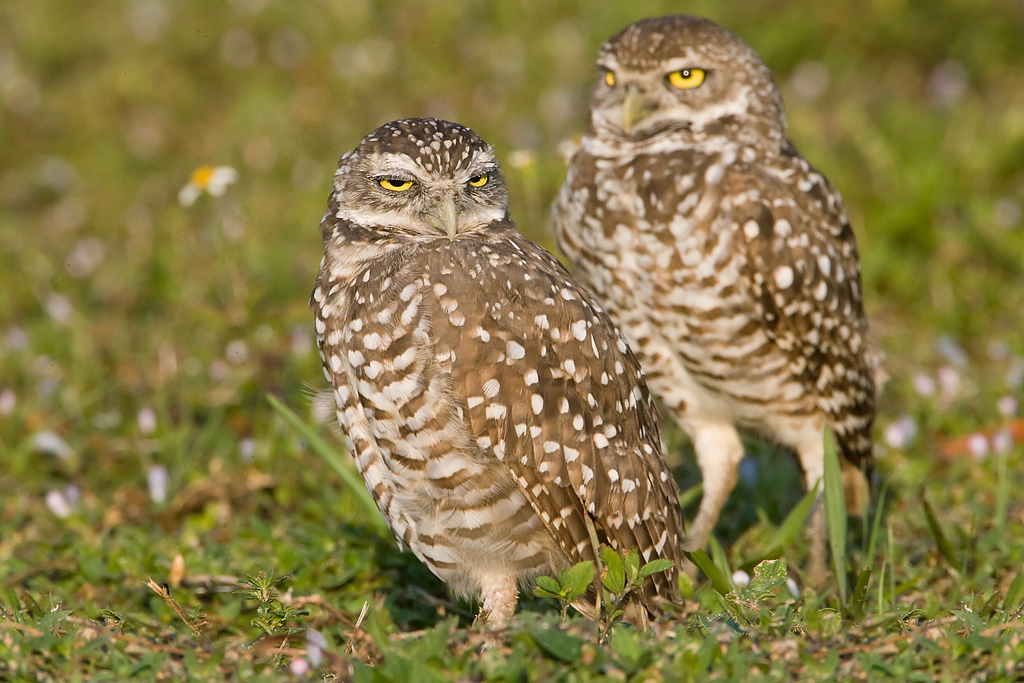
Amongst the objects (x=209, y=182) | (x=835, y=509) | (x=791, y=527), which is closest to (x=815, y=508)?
(x=791, y=527)

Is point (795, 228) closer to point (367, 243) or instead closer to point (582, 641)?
point (367, 243)

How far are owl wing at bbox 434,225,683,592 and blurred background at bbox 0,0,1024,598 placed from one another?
4.71ft

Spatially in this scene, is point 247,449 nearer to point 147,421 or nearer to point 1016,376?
point 147,421

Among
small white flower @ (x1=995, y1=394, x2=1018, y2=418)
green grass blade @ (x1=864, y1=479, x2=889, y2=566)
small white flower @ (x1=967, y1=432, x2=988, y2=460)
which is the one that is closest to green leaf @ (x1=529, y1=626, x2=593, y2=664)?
green grass blade @ (x1=864, y1=479, x2=889, y2=566)

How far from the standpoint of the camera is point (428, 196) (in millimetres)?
3604

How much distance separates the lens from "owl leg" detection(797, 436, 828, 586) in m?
4.61

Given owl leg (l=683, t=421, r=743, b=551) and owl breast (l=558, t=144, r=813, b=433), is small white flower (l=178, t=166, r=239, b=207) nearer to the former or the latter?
owl breast (l=558, t=144, r=813, b=433)

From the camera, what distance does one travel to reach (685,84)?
4703mm

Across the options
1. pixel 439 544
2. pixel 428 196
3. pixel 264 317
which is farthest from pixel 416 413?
pixel 264 317

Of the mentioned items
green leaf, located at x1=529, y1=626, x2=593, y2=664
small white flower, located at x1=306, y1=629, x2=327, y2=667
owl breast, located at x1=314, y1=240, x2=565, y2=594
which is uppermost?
owl breast, located at x1=314, y1=240, x2=565, y2=594

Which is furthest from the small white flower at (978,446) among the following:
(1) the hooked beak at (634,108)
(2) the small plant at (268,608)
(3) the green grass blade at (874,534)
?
(2) the small plant at (268,608)

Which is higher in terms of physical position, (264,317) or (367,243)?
(367,243)

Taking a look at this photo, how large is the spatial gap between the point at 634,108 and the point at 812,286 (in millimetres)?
986

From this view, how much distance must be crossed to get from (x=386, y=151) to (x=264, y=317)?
2.41m
